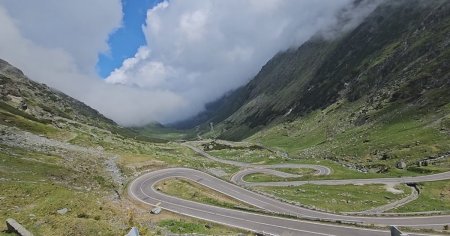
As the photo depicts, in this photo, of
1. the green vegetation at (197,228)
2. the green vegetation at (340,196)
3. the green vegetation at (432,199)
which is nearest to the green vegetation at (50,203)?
the green vegetation at (197,228)

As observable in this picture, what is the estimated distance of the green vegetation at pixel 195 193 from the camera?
8244cm

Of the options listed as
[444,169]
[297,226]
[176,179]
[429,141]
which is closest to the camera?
[297,226]

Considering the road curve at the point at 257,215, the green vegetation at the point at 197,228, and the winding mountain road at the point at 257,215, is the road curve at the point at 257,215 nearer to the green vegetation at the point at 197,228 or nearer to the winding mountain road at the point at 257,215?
the winding mountain road at the point at 257,215

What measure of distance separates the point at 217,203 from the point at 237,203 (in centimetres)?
512

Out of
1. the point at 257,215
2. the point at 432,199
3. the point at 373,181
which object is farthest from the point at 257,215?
the point at 373,181

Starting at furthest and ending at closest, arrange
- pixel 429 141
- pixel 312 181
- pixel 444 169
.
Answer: pixel 429 141, pixel 312 181, pixel 444 169

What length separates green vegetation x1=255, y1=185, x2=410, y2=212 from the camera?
89.2 m

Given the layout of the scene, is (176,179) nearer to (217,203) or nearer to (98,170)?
Answer: (98,170)

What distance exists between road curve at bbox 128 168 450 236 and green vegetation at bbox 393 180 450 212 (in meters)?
14.3

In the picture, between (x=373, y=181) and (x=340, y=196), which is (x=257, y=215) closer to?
(x=340, y=196)

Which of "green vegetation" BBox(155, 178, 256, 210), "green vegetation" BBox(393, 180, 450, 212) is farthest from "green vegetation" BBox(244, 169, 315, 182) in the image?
"green vegetation" BBox(155, 178, 256, 210)

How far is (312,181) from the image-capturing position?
125m

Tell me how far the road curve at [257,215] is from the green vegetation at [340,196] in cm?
913

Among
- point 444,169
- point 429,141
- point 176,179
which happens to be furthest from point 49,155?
point 429,141
